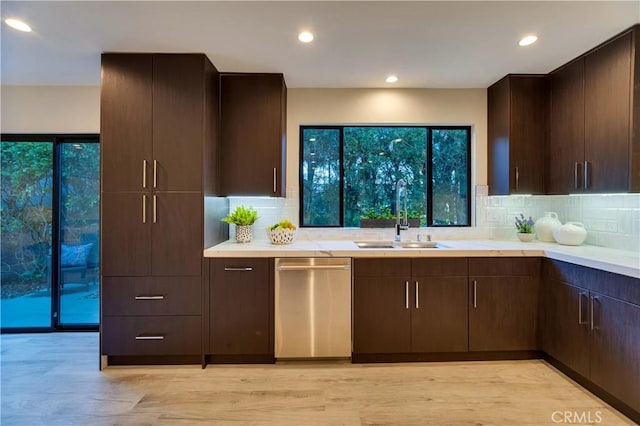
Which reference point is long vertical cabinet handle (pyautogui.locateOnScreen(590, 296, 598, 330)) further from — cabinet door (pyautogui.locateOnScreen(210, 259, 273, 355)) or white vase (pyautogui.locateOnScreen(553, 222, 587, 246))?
cabinet door (pyautogui.locateOnScreen(210, 259, 273, 355))

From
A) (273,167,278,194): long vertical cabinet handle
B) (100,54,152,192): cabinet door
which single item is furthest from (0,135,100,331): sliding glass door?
(273,167,278,194): long vertical cabinet handle

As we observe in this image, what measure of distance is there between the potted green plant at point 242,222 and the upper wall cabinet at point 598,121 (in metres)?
2.87

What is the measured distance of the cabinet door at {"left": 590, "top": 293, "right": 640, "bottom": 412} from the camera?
72.9 inches

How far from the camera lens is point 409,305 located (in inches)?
102

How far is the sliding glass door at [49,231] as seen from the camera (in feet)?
10.7

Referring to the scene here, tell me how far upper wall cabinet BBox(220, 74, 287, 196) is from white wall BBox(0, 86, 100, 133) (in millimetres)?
1453

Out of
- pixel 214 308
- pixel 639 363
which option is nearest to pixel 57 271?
pixel 214 308

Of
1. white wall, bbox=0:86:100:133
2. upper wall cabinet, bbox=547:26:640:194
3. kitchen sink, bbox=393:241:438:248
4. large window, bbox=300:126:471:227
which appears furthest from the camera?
large window, bbox=300:126:471:227

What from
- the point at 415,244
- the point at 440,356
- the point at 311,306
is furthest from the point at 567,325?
the point at 311,306

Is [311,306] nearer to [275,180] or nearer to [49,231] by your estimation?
[275,180]

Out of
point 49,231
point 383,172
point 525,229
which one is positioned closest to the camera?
point 525,229

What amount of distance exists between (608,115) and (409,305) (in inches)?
82.9

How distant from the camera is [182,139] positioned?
8.35 feet

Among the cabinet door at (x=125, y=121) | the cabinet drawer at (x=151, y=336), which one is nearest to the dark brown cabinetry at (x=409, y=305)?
the cabinet drawer at (x=151, y=336)
